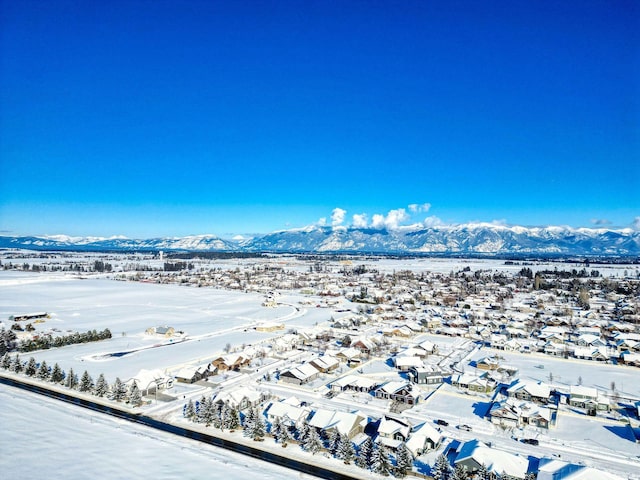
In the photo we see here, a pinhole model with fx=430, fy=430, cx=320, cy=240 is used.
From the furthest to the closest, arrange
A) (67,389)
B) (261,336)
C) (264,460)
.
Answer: (261,336)
(67,389)
(264,460)

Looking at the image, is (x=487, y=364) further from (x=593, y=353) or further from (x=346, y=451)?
(x=346, y=451)

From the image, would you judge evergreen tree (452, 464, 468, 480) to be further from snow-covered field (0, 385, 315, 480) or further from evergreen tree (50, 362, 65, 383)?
evergreen tree (50, 362, 65, 383)

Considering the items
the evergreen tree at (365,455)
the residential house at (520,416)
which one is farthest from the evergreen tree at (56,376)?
the residential house at (520,416)

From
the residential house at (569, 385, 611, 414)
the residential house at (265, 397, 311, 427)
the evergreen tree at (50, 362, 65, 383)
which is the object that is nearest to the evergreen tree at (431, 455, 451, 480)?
the residential house at (265, 397, 311, 427)

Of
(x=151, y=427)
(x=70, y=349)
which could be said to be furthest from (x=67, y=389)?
(x=70, y=349)

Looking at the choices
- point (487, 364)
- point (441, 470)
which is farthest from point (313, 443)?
point (487, 364)

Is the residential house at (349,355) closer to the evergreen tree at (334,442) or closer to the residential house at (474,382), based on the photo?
the residential house at (474,382)

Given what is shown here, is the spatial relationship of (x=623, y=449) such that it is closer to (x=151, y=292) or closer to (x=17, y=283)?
(x=151, y=292)
